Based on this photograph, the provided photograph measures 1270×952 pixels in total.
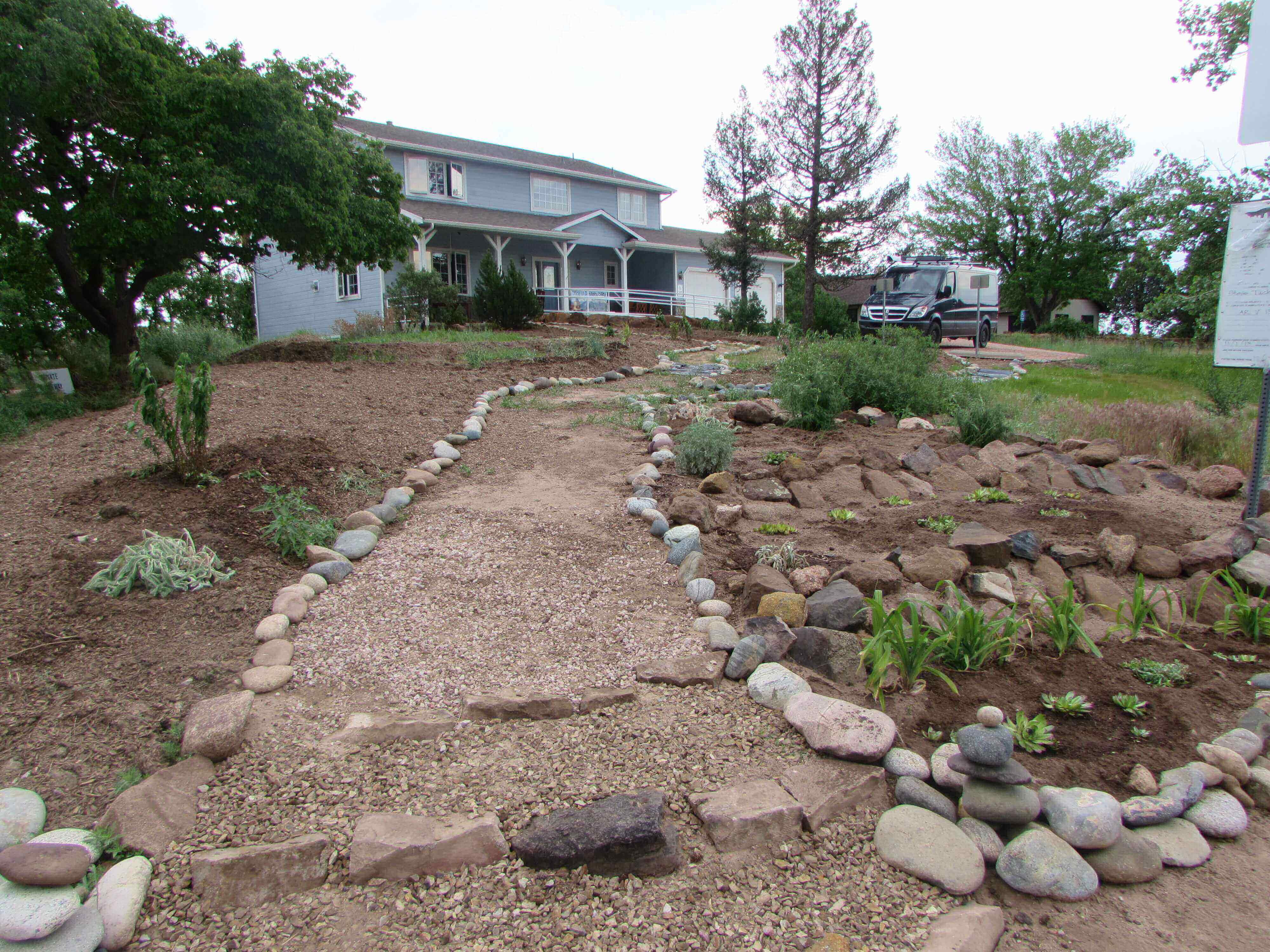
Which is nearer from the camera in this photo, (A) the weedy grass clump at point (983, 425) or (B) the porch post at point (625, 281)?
(A) the weedy grass clump at point (983, 425)

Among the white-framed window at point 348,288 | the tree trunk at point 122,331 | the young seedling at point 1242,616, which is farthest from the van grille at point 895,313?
the young seedling at point 1242,616

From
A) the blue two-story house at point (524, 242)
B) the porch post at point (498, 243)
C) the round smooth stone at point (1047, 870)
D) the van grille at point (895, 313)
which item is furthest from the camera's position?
the porch post at point (498, 243)

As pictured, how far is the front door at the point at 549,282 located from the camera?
74.5 ft

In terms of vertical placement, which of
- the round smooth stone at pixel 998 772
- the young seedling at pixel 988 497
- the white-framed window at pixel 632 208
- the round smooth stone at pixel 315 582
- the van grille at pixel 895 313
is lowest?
the round smooth stone at pixel 998 772

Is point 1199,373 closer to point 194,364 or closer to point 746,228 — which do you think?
point 746,228

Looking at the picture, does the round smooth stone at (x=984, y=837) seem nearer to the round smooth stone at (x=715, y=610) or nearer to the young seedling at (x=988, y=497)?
the round smooth stone at (x=715, y=610)

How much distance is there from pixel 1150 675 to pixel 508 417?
5663mm

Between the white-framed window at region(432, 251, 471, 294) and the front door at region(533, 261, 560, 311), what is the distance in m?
2.21

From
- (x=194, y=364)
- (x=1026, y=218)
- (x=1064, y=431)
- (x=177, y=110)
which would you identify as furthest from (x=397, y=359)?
(x=1026, y=218)

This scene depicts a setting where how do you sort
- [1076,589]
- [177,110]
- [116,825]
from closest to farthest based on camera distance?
[116,825], [1076,589], [177,110]

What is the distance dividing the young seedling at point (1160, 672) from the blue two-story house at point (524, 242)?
17.6 m

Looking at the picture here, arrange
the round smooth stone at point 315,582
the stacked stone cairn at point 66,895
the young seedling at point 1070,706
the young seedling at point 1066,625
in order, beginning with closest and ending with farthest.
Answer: the stacked stone cairn at point 66,895 < the young seedling at point 1070,706 < the young seedling at point 1066,625 < the round smooth stone at point 315,582

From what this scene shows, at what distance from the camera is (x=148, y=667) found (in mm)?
2904

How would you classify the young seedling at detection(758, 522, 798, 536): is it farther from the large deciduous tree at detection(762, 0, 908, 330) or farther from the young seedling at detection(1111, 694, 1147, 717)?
the large deciduous tree at detection(762, 0, 908, 330)
